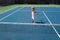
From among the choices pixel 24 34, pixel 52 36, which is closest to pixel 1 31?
pixel 24 34

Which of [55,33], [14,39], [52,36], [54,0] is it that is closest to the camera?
[14,39]

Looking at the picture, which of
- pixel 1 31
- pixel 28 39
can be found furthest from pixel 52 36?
pixel 1 31

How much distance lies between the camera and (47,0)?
41.1 meters

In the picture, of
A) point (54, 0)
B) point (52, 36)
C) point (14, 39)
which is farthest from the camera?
point (54, 0)

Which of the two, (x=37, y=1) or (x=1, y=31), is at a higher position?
(x=1, y=31)

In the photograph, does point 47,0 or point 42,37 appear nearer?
point 42,37

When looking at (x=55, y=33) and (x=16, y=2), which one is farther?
(x=16, y=2)

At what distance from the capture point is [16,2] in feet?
136

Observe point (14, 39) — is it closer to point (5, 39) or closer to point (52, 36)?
point (5, 39)

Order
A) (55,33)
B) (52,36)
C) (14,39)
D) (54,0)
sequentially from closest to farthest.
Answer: (14,39), (52,36), (55,33), (54,0)

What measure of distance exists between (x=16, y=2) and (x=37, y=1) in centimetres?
463

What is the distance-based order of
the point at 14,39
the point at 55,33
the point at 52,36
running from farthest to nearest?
the point at 55,33 < the point at 52,36 < the point at 14,39

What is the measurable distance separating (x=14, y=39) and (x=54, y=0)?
3272 centimetres

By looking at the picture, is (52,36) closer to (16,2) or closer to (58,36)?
(58,36)
